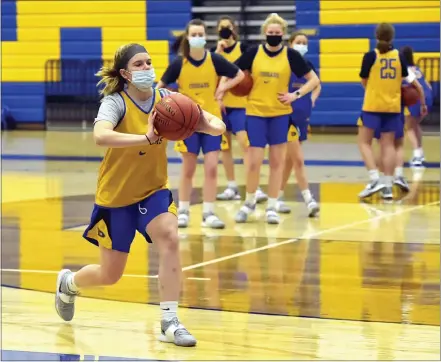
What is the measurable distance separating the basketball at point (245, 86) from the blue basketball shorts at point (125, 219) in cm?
457

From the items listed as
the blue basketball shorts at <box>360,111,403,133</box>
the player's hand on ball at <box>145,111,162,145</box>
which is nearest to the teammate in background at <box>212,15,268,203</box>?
the blue basketball shorts at <box>360,111,403,133</box>

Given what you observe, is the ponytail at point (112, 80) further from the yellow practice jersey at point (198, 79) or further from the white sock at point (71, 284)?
the yellow practice jersey at point (198, 79)

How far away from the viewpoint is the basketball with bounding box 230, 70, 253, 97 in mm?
10961

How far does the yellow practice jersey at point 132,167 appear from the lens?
6.39 metres

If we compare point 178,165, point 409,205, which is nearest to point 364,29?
point 178,165

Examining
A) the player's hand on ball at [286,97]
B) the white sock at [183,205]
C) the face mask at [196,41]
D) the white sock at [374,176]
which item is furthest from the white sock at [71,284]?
the white sock at [374,176]

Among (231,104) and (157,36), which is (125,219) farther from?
(157,36)

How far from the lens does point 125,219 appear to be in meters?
6.47

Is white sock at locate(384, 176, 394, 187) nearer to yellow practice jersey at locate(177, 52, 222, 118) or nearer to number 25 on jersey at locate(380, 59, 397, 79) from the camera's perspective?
number 25 on jersey at locate(380, 59, 397, 79)

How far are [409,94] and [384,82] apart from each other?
1.40 ft

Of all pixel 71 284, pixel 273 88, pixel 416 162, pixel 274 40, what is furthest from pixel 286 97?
pixel 416 162

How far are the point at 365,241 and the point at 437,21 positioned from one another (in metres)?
12.7

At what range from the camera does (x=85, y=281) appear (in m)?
6.76

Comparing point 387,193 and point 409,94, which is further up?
point 409,94
